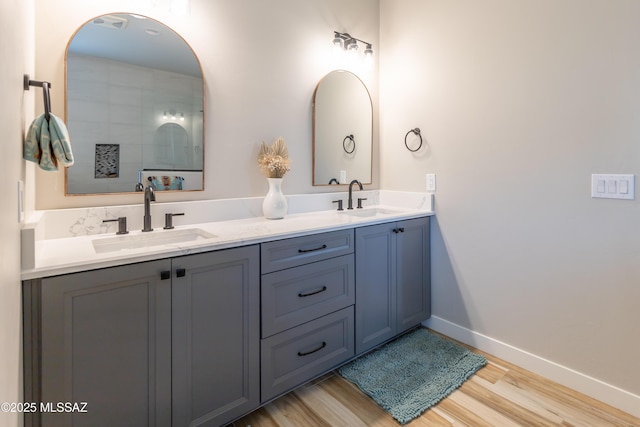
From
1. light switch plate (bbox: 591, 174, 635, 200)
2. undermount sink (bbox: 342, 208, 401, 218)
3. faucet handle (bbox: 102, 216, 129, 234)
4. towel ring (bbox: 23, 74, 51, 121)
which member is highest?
towel ring (bbox: 23, 74, 51, 121)

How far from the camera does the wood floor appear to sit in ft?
5.23

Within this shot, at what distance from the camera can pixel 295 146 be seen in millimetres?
2348

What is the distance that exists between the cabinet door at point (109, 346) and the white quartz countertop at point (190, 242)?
0.12ft

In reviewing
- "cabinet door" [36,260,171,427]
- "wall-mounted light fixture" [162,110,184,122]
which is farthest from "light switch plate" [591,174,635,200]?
"wall-mounted light fixture" [162,110,184,122]

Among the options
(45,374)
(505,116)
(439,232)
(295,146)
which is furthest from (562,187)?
(45,374)

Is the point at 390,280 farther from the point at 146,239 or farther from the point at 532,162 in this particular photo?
the point at 146,239

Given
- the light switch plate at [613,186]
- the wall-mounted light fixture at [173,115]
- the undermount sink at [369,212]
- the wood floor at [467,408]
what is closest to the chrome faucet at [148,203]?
the wall-mounted light fixture at [173,115]

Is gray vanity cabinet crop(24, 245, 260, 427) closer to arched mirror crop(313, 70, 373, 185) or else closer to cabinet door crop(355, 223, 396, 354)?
cabinet door crop(355, 223, 396, 354)

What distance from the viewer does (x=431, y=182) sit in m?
2.48

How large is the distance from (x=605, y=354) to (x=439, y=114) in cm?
171

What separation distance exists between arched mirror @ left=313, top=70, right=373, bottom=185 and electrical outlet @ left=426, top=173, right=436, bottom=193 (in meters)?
0.50

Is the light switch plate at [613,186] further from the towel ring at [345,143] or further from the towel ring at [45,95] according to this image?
the towel ring at [45,95]

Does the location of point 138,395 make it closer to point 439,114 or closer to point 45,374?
point 45,374

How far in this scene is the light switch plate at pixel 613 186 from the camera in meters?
1.63
